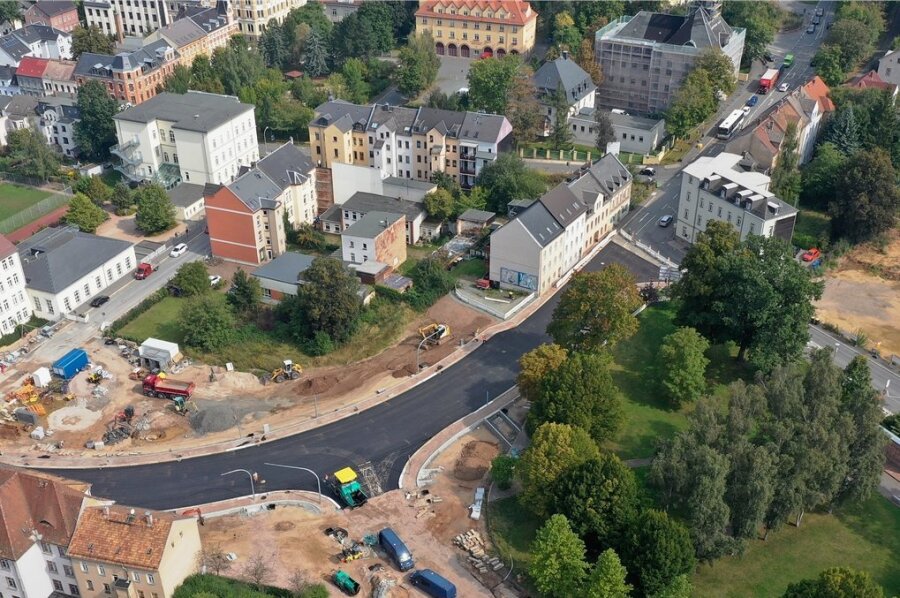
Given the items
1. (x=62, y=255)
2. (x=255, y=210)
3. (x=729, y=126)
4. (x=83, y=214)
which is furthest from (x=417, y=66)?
(x=62, y=255)

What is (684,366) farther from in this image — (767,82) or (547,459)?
(767,82)

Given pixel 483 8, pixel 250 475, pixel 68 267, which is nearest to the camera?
pixel 250 475

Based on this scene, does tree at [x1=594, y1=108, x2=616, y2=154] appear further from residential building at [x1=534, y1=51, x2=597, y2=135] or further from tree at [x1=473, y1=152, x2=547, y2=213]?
tree at [x1=473, y1=152, x2=547, y2=213]

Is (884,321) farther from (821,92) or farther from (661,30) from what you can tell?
(661,30)

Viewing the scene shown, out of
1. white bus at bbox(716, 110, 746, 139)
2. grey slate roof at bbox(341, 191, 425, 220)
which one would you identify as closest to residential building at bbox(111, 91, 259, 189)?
grey slate roof at bbox(341, 191, 425, 220)

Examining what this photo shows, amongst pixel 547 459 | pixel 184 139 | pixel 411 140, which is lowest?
pixel 547 459

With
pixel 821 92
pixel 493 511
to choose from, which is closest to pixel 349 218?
pixel 493 511

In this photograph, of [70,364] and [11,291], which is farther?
[11,291]
